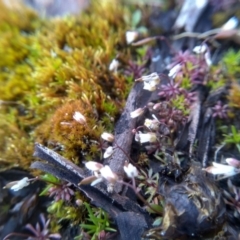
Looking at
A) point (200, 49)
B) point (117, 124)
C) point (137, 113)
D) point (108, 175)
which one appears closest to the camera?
point (108, 175)

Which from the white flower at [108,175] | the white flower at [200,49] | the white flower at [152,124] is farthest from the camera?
the white flower at [200,49]

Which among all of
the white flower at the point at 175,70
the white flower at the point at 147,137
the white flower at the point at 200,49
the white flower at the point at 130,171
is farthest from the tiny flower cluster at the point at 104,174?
the white flower at the point at 200,49

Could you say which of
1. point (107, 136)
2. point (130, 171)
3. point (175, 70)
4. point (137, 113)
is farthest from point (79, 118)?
point (175, 70)

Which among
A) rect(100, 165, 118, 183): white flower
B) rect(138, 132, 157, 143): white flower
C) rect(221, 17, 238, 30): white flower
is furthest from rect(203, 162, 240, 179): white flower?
rect(221, 17, 238, 30): white flower

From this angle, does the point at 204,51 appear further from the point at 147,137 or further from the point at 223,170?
the point at 223,170

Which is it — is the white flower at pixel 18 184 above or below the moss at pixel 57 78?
below

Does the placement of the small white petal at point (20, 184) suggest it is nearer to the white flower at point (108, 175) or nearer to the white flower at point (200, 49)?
the white flower at point (108, 175)

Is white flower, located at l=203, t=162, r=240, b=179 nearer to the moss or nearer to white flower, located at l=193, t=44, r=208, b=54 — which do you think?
the moss

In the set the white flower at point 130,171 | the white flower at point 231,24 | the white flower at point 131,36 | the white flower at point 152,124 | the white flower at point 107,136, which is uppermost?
the white flower at point 231,24

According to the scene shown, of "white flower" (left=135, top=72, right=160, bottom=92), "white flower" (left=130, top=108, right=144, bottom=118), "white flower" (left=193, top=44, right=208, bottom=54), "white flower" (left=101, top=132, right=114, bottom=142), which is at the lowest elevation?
"white flower" (left=101, top=132, right=114, bottom=142)
